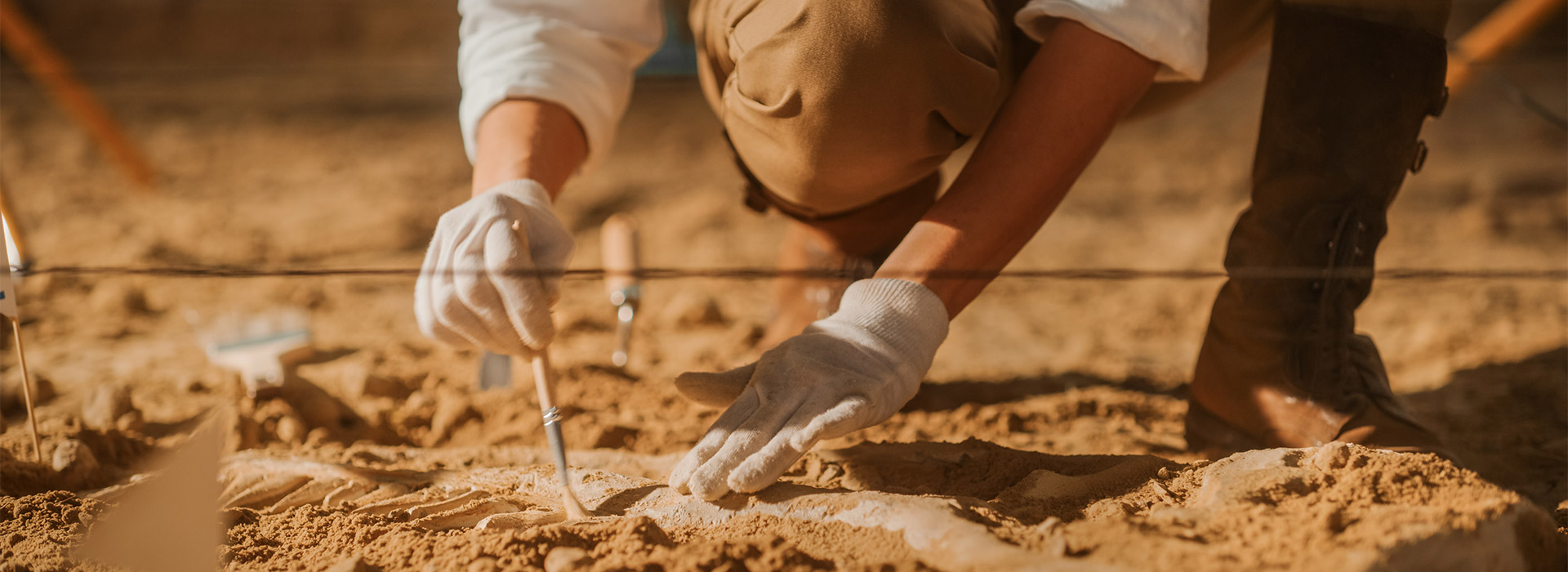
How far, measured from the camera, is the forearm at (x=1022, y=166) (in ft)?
3.75

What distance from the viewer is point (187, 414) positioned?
1.63 metres

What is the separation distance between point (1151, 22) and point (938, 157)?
1.06 feet

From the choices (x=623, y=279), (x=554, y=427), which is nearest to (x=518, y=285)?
(x=554, y=427)

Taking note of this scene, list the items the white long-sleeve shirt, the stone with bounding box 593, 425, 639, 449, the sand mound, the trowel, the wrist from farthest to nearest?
1. the trowel
2. the stone with bounding box 593, 425, 639, 449
3. the white long-sleeve shirt
4. the wrist
5. the sand mound

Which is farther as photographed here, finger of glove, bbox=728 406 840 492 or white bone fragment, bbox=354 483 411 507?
white bone fragment, bbox=354 483 411 507

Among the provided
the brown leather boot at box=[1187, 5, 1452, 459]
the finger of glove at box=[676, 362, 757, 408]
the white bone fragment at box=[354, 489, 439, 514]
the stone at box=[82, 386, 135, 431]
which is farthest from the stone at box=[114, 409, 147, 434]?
the brown leather boot at box=[1187, 5, 1452, 459]

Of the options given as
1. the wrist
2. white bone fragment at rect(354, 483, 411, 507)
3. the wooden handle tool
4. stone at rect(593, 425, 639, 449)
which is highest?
the wrist

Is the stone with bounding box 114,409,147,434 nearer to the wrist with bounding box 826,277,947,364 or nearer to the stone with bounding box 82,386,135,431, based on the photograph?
the stone with bounding box 82,386,135,431

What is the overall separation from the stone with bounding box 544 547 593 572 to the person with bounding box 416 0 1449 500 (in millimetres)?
155

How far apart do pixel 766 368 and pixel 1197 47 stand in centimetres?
65

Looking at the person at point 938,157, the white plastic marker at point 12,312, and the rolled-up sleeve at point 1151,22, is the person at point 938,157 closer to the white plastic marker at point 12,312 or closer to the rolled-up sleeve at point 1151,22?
the rolled-up sleeve at point 1151,22

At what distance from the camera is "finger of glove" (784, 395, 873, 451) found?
101 cm

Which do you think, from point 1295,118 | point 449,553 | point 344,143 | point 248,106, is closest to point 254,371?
point 449,553

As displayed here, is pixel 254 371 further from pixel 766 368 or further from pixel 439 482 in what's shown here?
pixel 766 368
